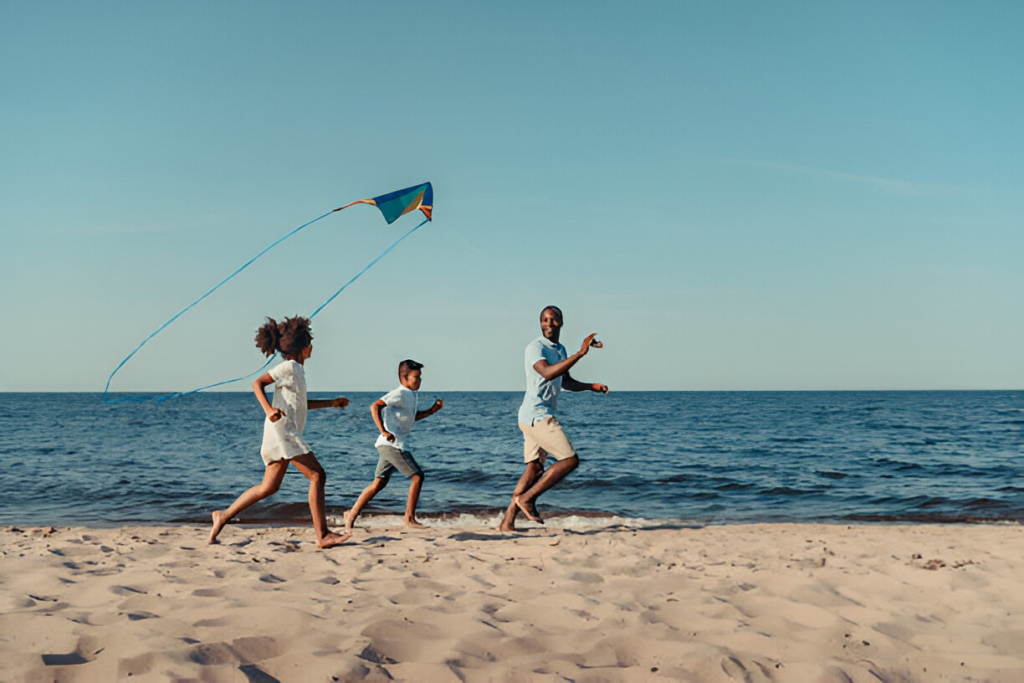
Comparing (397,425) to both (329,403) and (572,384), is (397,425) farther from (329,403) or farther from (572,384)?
(572,384)

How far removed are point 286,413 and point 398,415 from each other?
1519 millimetres

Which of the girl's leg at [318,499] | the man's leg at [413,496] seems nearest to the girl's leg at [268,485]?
the girl's leg at [318,499]

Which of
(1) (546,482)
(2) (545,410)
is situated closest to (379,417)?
(2) (545,410)

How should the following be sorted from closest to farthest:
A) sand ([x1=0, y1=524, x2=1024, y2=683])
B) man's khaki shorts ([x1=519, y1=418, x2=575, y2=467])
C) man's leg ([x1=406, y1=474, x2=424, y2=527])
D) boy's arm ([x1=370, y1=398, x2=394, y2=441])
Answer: sand ([x1=0, y1=524, x2=1024, y2=683]) → man's khaki shorts ([x1=519, y1=418, x2=575, y2=467]) → boy's arm ([x1=370, y1=398, x2=394, y2=441]) → man's leg ([x1=406, y1=474, x2=424, y2=527])

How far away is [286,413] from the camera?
6.09 metres

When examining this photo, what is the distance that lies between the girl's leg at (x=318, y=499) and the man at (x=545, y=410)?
1.88 m

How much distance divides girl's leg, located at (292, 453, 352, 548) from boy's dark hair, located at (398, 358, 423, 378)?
1.48m

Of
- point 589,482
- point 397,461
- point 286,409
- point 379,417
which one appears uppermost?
point 286,409

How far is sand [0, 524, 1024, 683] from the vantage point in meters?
3.34

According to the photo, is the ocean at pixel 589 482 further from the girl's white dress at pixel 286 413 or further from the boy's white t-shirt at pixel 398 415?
the girl's white dress at pixel 286 413

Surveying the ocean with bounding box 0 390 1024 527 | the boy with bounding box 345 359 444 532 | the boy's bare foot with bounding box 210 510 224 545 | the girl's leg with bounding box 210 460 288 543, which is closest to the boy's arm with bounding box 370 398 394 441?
the boy with bounding box 345 359 444 532

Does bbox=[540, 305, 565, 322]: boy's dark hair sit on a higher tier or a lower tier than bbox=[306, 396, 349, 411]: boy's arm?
higher

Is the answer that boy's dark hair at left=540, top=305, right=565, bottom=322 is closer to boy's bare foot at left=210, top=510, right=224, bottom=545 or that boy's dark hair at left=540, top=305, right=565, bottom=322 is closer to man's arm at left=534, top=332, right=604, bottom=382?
man's arm at left=534, top=332, right=604, bottom=382

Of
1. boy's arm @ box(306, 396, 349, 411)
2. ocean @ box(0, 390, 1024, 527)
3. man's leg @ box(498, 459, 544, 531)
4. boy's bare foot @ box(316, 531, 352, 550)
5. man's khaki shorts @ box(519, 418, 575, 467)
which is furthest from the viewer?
ocean @ box(0, 390, 1024, 527)
